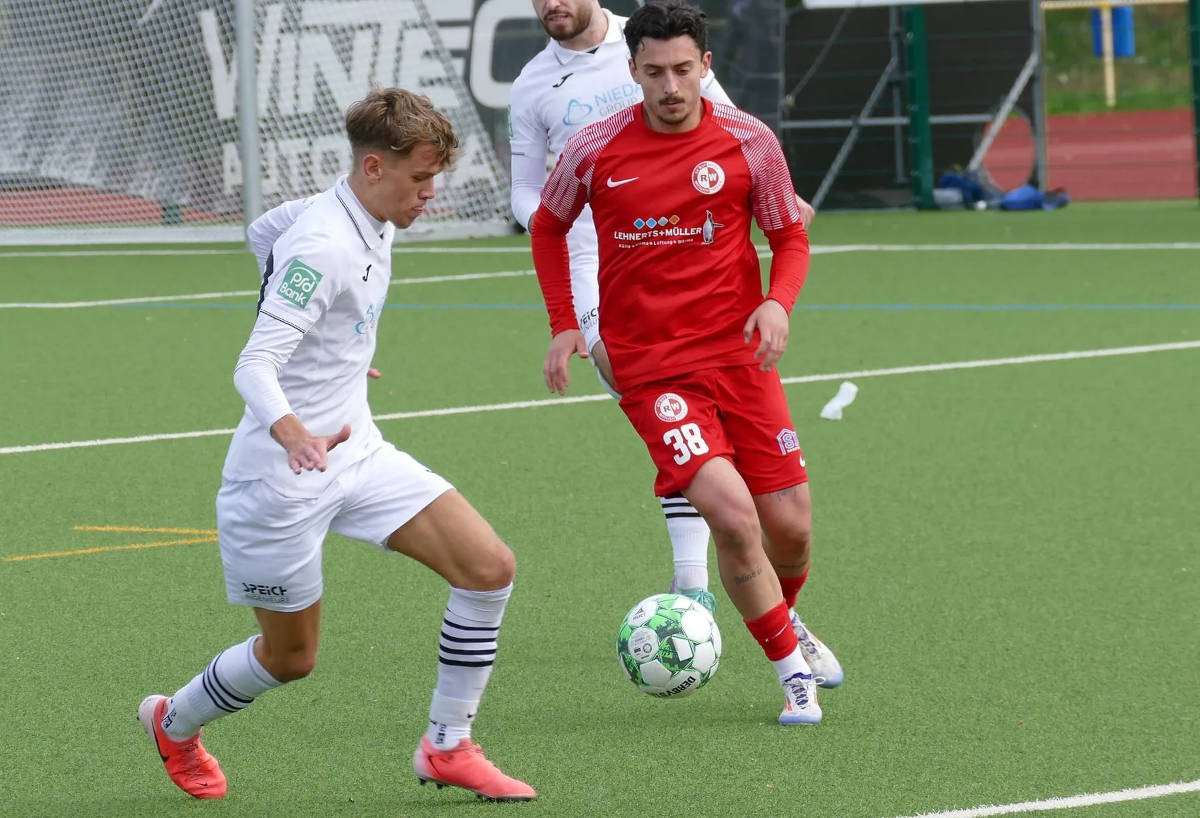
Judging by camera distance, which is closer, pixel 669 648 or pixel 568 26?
pixel 669 648

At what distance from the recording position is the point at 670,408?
5.12 metres

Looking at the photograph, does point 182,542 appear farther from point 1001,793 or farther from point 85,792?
point 1001,793

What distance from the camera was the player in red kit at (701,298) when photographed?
199 inches

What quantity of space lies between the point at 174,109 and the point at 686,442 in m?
15.4

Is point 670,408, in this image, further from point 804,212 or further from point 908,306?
point 908,306

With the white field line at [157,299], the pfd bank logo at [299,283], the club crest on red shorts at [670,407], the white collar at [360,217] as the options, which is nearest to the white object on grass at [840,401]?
the club crest on red shorts at [670,407]

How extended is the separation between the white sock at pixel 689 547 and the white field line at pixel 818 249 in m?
11.6

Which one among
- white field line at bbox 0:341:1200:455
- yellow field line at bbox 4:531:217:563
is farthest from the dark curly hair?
white field line at bbox 0:341:1200:455

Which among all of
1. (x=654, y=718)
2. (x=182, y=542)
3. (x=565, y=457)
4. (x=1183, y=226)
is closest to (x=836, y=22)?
(x=1183, y=226)

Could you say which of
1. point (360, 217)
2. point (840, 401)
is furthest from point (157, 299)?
point (360, 217)

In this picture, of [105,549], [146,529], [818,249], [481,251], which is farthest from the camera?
[481,251]

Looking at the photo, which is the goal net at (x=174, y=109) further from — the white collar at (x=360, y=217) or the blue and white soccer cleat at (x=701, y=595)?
the white collar at (x=360, y=217)

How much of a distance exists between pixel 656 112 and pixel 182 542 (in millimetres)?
2871

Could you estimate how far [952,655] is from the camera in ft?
18.2
